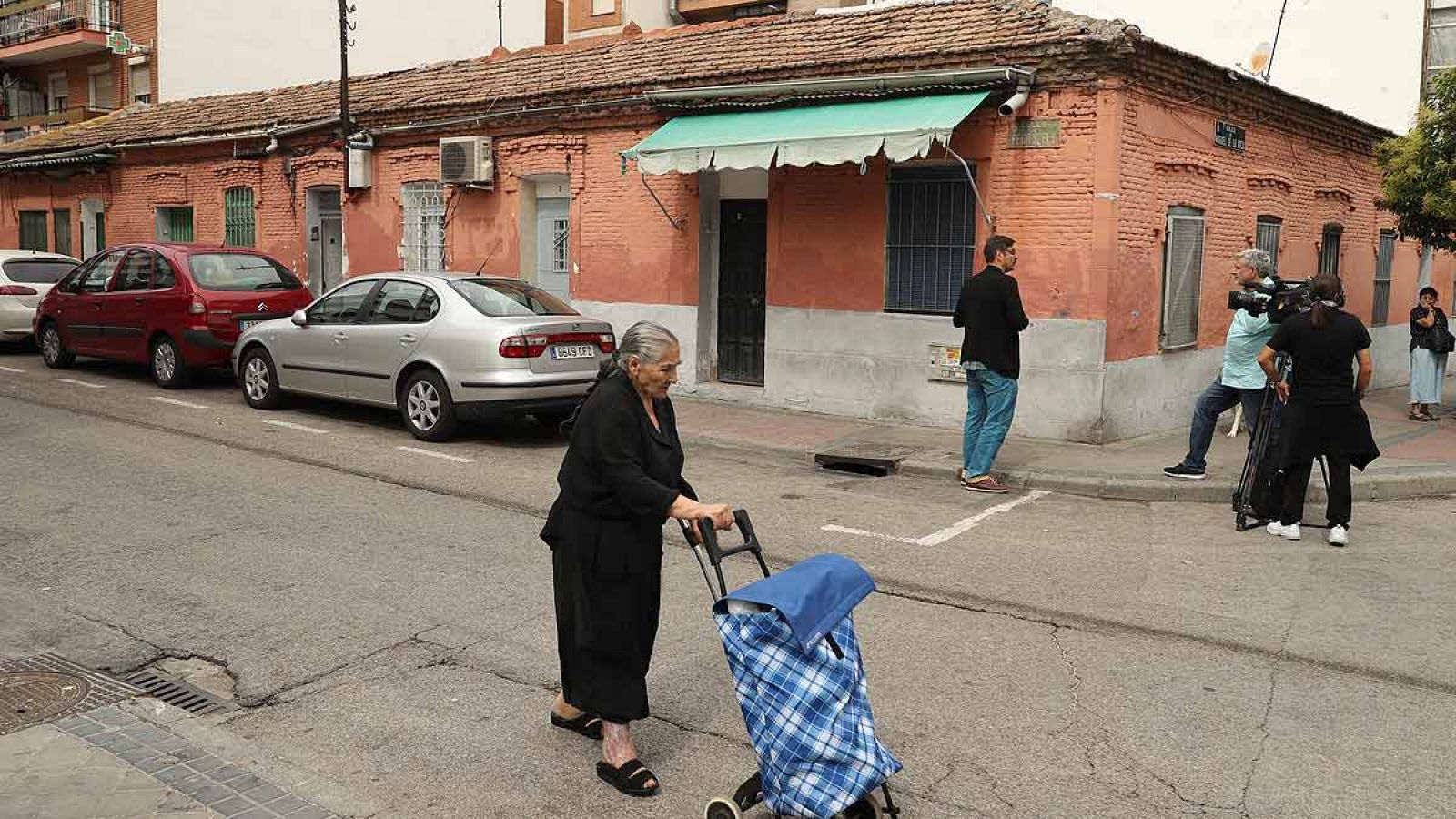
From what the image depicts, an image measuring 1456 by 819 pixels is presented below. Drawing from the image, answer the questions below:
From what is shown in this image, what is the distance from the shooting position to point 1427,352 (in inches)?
560

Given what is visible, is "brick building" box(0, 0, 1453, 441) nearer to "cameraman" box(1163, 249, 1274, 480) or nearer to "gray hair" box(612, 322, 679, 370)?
"cameraman" box(1163, 249, 1274, 480)

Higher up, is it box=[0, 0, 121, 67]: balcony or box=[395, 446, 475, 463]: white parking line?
box=[0, 0, 121, 67]: balcony

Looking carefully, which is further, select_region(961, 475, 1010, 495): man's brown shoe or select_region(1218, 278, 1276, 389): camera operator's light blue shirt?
select_region(961, 475, 1010, 495): man's brown shoe

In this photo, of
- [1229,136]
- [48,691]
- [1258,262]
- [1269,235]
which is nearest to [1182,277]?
[1229,136]

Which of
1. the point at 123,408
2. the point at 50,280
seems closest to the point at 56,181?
the point at 50,280

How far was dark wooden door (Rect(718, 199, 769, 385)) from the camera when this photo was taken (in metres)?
14.4

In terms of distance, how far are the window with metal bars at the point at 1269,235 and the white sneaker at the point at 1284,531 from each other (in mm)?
7265

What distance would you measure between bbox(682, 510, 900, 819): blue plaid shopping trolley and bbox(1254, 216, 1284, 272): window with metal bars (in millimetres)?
12599

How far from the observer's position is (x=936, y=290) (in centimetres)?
1257

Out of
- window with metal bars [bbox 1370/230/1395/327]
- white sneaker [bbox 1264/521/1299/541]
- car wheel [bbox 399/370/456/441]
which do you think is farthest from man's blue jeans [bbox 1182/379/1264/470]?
window with metal bars [bbox 1370/230/1395/327]

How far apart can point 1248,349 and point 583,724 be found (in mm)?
6344

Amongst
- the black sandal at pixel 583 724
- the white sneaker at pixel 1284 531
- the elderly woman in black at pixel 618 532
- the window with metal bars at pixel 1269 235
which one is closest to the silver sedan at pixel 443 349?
the white sneaker at pixel 1284 531

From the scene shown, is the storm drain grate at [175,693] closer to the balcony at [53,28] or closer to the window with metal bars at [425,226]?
the window with metal bars at [425,226]

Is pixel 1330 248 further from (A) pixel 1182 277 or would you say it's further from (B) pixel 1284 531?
(B) pixel 1284 531
